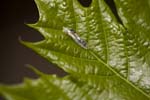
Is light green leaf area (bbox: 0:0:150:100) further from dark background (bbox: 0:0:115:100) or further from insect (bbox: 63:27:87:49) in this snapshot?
dark background (bbox: 0:0:115:100)

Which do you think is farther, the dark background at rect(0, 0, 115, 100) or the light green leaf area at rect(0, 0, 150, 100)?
the dark background at rect(0, 0, 115, 100)

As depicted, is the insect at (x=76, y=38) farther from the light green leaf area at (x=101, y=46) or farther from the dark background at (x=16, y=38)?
the dark background at (x=16, y=38)

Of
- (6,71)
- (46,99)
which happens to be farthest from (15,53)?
(46,99)

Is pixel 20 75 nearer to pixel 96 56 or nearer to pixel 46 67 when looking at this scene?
pixel 46 67

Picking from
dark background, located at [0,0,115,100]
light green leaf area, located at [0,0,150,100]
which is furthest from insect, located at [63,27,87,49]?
dark background, located at [0,0,115,100]

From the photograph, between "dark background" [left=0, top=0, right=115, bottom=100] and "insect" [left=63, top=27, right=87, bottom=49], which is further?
"dark background" [left=0, top=0, right=115, bottom=100]

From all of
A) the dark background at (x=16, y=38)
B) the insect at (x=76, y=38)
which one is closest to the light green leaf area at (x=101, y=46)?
the insect at (x=76, y=38)
